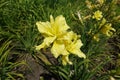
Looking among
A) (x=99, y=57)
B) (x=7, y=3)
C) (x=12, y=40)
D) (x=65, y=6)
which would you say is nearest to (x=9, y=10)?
(x=7, y=3)

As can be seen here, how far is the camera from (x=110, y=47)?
405 centimetres

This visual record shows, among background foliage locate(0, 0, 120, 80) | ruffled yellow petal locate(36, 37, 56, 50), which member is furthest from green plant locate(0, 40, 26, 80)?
ruffled yellow petal locate(36, 37, 56, 50)

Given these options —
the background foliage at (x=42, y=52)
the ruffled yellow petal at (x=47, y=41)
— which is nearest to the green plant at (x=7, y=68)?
the background foliage at (x=42, y=52)

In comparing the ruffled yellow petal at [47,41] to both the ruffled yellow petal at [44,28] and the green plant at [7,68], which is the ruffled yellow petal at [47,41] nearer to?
the ruffled yellow petal at [44,28]

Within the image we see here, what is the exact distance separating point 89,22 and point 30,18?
848 mm

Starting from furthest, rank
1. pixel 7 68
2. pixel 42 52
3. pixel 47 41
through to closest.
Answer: pixel 42 52
pixel 7 68
pixel 47 41

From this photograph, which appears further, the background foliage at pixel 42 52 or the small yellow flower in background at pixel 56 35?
the background foliage at pixel 42 52

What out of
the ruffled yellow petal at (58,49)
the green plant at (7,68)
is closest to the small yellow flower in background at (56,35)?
the ruffled yellow petal at (58,49)

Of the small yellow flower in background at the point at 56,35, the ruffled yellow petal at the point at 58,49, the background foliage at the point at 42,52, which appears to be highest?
the background foliage at the point at 42,52

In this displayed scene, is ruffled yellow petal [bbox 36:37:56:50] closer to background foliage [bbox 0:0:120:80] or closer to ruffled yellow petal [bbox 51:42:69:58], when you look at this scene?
ruffled yellow petal [bbox 51:42:69:58]

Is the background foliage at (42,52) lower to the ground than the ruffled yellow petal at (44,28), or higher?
higher

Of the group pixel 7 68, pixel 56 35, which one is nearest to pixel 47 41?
pixel 56 35

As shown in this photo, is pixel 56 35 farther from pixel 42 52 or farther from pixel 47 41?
pixel 42 52

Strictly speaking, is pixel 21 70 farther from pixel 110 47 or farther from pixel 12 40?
pixel 110 47
